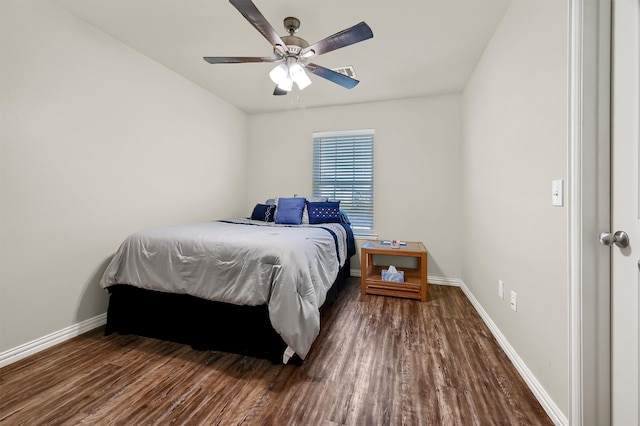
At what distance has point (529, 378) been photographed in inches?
61.2

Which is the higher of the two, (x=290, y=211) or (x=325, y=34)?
(x=325, y=34)

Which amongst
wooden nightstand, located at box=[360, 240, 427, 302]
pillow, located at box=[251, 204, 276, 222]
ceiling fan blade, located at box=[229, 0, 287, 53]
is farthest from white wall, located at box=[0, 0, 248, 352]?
wooden nightstand, located at box=[360, 240, 427, 302]

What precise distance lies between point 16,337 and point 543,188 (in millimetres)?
3404

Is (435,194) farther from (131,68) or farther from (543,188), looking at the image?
(131,68)

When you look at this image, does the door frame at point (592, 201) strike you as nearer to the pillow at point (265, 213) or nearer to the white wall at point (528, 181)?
the white wall at point (528, 181)

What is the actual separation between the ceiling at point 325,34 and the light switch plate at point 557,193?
1.47 metres

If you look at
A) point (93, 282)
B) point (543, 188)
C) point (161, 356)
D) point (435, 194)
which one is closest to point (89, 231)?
point (93, 282)

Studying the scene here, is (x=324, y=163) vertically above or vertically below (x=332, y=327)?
above

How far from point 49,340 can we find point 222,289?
1.38 metres

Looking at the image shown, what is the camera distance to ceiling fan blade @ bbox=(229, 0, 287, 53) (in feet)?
4.87

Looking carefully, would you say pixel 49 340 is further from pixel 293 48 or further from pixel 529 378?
pixel 529 378

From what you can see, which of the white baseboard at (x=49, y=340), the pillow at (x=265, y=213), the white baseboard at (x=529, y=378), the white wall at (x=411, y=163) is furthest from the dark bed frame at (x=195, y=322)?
the white wall at (x=411, y=163)

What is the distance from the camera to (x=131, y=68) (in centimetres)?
254

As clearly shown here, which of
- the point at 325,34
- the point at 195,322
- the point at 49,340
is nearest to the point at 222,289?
the point at 195,322
